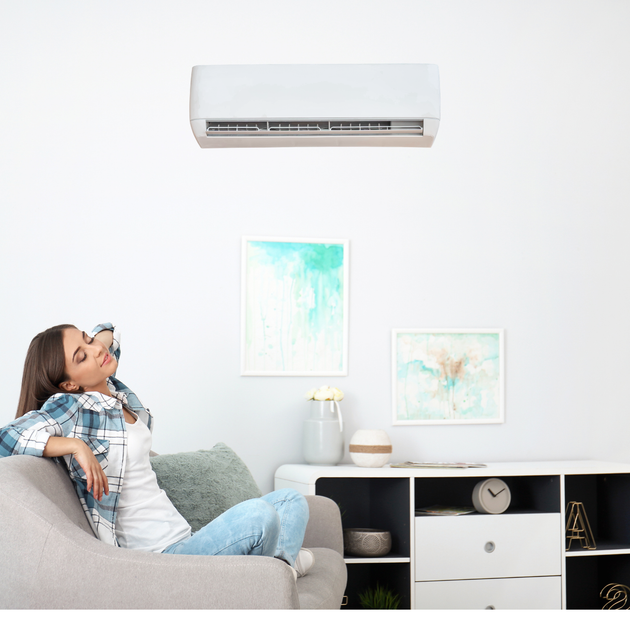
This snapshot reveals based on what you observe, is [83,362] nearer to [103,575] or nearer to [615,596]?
[103,575]

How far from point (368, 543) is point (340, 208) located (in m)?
1.38

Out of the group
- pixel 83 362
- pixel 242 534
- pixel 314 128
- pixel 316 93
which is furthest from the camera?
pixel 83 362

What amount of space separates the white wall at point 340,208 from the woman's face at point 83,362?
908 mm

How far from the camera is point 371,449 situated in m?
2.44

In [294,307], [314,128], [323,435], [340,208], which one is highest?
[340,208]

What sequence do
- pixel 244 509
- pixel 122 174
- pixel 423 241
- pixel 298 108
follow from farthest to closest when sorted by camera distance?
pixel 423 241 → pixel 122 174 → pixel 244 509 → pixel 298 108

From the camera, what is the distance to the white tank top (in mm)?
1498

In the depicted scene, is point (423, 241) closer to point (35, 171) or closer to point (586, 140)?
point (586, 140)

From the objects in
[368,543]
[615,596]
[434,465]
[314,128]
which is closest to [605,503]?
[615,596]

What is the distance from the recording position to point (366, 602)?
2.41 metres

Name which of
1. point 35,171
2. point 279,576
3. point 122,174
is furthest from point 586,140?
point 279,576

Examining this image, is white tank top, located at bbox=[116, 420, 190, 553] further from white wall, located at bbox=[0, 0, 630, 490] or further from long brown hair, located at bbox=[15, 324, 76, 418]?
white wall, located at bbox=[0, 0, 630, 490]

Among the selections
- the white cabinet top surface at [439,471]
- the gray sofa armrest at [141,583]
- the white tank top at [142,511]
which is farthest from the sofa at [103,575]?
Result: the white cabinet top surface at [439,471]
